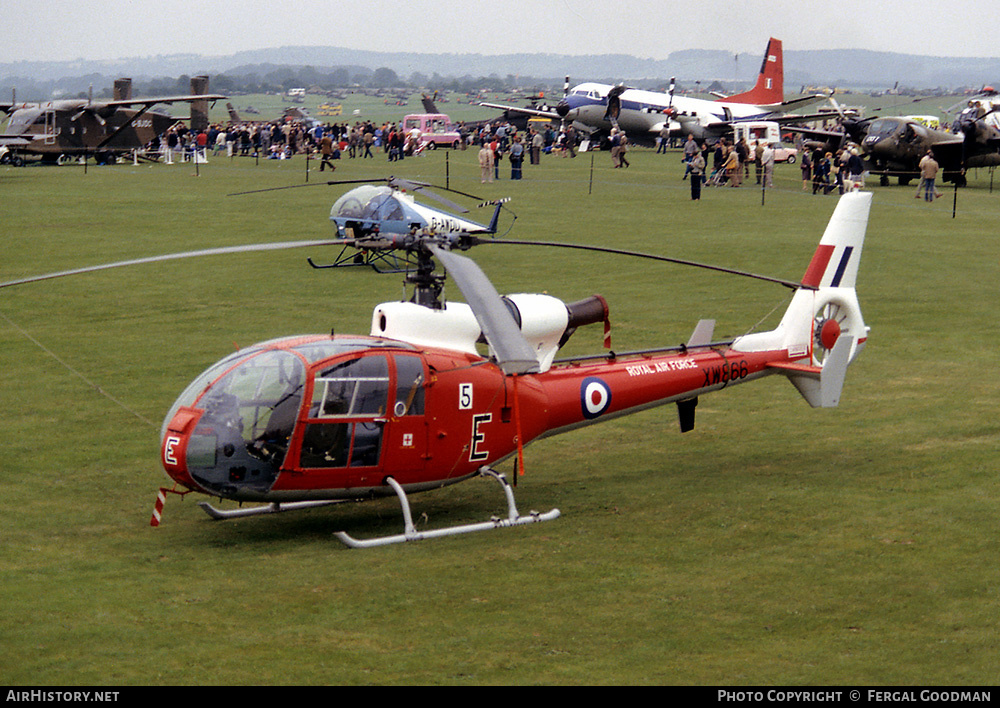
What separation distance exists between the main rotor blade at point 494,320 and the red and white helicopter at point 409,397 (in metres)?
0.01

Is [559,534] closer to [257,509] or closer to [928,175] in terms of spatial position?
[257,509]

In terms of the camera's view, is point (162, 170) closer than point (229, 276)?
No

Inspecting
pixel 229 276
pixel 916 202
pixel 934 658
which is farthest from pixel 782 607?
pixel 916 202

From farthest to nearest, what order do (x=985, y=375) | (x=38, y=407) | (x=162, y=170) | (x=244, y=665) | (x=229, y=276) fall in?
(x=162, y=170)
(x=229, y=276)
(x=985, y=375)
(x=38, y=407)
(x=244, y=665)

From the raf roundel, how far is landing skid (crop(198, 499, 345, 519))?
3.13 meters

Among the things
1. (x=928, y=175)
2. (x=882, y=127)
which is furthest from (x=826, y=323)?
(x=882, y=127)

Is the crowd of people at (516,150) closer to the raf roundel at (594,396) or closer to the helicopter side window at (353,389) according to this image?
the raf roundel at (594,396)

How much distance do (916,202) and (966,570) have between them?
3730cm

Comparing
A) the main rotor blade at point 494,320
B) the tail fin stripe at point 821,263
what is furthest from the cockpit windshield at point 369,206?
the main rotor blade at point 494,320

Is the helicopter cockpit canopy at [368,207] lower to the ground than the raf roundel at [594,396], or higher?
higher

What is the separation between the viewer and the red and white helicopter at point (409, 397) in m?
11.9

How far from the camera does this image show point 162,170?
6069cm
